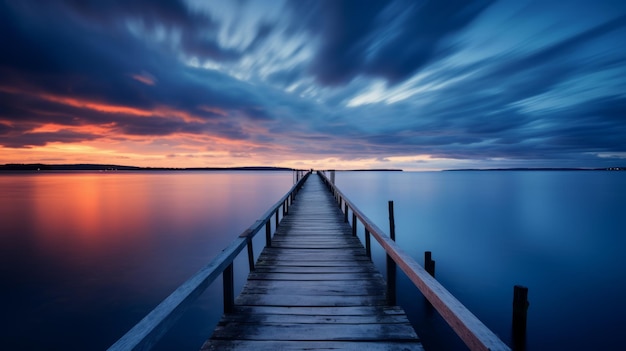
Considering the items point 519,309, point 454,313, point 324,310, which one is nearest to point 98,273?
point 324,310

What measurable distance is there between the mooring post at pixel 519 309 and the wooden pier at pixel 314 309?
8.85 ft

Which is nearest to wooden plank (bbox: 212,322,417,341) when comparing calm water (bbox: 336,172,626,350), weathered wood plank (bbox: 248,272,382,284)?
weathered wood plank (bbox: 248,272,382,284)

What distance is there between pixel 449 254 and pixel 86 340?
12.2m

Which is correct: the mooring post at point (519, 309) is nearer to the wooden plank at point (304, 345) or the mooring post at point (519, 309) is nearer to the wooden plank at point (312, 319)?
the wooden plank at point (312, 319)

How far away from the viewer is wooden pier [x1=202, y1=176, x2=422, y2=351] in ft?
9.25

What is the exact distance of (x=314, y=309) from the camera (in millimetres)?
3443

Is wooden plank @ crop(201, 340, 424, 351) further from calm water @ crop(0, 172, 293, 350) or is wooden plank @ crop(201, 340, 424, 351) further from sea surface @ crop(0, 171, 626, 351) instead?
calm water @ crop(0, 172, 293, 350)

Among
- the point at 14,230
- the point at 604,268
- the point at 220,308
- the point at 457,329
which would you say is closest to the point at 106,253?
the point at 220,308

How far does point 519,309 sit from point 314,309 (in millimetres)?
4232

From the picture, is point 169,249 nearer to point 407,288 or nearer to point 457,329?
point 407,288

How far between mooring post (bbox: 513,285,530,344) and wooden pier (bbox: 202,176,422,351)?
8.85 ft

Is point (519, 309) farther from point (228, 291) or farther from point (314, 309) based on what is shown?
point (228, 291)

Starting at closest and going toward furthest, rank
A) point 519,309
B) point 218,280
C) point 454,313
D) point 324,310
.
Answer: point 454,313
point 324,310
point 519,309
point 218,280

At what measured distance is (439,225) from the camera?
1762 centimetres
